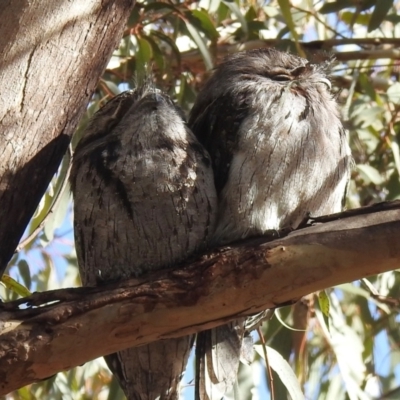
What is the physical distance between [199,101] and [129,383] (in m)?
1.04

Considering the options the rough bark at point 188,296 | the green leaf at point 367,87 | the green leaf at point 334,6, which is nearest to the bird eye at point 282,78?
the rough bark at point 188,296

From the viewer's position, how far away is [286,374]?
323 cm

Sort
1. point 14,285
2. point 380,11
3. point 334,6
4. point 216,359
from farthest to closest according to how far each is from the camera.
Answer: point 334,6 < point 380,11 < point 14,285 < point 216,359

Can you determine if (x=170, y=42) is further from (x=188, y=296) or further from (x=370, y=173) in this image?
(x=188, y=296)

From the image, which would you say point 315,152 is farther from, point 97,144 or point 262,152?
point 97,144

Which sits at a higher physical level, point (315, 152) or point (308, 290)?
point (315, 152)

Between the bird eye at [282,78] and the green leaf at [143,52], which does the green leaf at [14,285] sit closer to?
the bird eye at [282,78]

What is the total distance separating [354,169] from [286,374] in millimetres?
1250

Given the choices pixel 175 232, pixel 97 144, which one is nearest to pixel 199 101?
pixel 97 144

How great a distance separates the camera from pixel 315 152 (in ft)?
8.70

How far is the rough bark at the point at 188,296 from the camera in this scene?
213 centimetres

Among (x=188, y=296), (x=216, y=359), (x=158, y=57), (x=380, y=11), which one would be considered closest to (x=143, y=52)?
(x=158, y=57)

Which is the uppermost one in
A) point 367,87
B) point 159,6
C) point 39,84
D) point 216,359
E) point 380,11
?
point 159,6

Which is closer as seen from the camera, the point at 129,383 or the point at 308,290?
the point at 308,290
